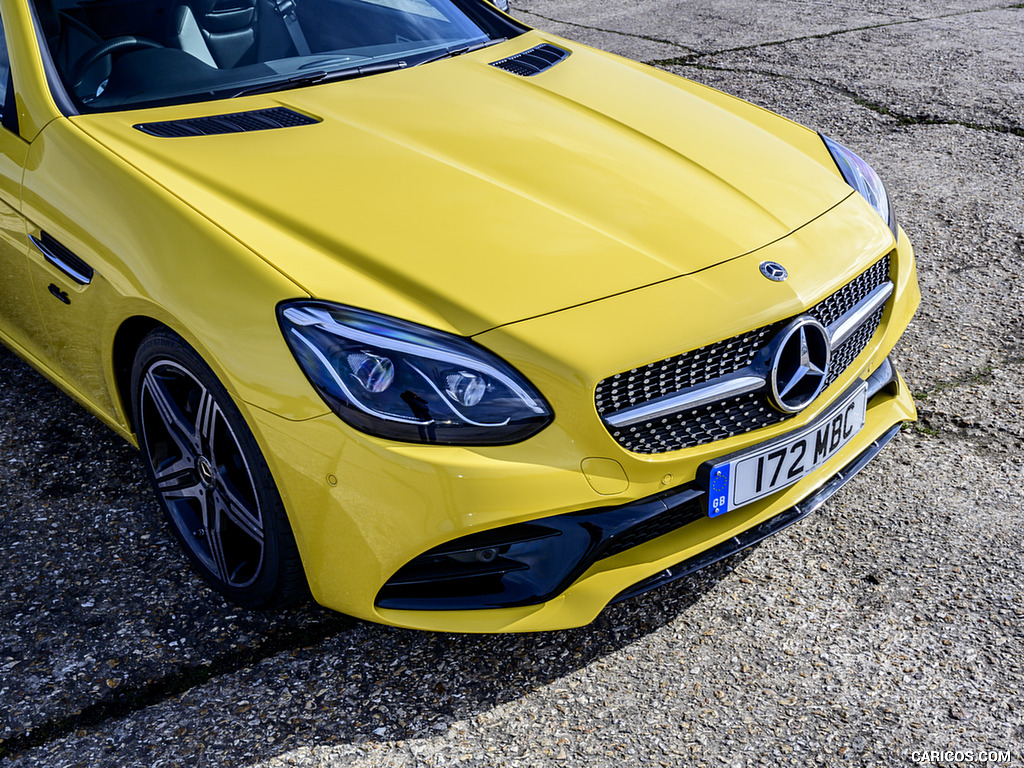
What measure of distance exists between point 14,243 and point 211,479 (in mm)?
951

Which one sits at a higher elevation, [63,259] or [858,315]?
[63,259]

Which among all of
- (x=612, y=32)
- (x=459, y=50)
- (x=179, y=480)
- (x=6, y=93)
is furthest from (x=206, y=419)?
(x=612, y=32)

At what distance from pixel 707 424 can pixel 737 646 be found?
1.95 feet

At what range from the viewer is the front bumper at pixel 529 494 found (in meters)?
1.88

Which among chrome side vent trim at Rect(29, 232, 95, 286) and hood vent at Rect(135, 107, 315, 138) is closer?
chrome side vent trim at Rect(29, 232, 95, 286)

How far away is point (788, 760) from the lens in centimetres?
201

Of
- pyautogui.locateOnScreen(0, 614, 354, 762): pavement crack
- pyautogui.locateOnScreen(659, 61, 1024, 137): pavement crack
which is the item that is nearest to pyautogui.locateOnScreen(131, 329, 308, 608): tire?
pyautogui.locateOnScreen(0, 614, 354, 762): pavement crack

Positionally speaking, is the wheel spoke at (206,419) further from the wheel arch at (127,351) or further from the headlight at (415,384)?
the headlight at (415,384)

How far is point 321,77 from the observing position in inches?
117

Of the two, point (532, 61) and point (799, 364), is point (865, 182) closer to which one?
point (799, 364)

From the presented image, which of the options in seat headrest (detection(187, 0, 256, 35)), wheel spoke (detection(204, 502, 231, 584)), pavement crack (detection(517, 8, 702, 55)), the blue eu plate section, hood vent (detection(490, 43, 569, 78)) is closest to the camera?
the blue eu plate section

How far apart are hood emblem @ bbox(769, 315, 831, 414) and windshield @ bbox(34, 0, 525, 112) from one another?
1.64m

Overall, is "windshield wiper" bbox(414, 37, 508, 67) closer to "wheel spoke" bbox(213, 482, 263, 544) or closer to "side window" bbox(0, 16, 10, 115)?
"side window" bbox(0, 16, 10, 115)

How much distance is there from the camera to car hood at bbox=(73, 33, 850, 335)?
2049 mm
